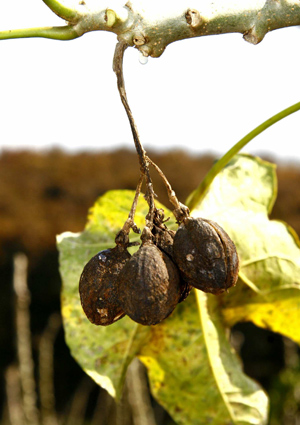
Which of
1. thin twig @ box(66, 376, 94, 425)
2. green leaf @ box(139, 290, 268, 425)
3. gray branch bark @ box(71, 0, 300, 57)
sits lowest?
thin twig @ box(66, 376, 94, 425)

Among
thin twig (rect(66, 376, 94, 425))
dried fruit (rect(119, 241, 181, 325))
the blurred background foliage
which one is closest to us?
dried fruit (rect(119, 241, 181, 325))

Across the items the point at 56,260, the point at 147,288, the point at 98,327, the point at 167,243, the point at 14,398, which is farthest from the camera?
the point at 56,260

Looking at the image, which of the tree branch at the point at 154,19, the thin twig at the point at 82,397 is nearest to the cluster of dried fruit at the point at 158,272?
the tree branch at the point at 154,19

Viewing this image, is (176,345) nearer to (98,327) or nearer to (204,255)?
(98,327)

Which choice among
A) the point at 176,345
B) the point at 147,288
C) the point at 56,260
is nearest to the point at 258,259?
the point at 176,345

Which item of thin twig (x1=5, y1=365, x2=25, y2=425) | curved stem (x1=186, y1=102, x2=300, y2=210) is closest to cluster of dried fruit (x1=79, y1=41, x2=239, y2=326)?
curved stem (x1=186, y1=102, x2=300, y2=210)

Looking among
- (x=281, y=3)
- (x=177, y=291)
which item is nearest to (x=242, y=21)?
(x=281, y=3)

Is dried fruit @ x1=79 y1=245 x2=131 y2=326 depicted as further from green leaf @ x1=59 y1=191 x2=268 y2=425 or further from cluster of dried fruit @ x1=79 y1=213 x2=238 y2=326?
green leaf @ x1=59 y1=191 x2=268 y2=425

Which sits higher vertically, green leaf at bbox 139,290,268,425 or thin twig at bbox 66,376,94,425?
green leaf at bbox 139,290,268,425
